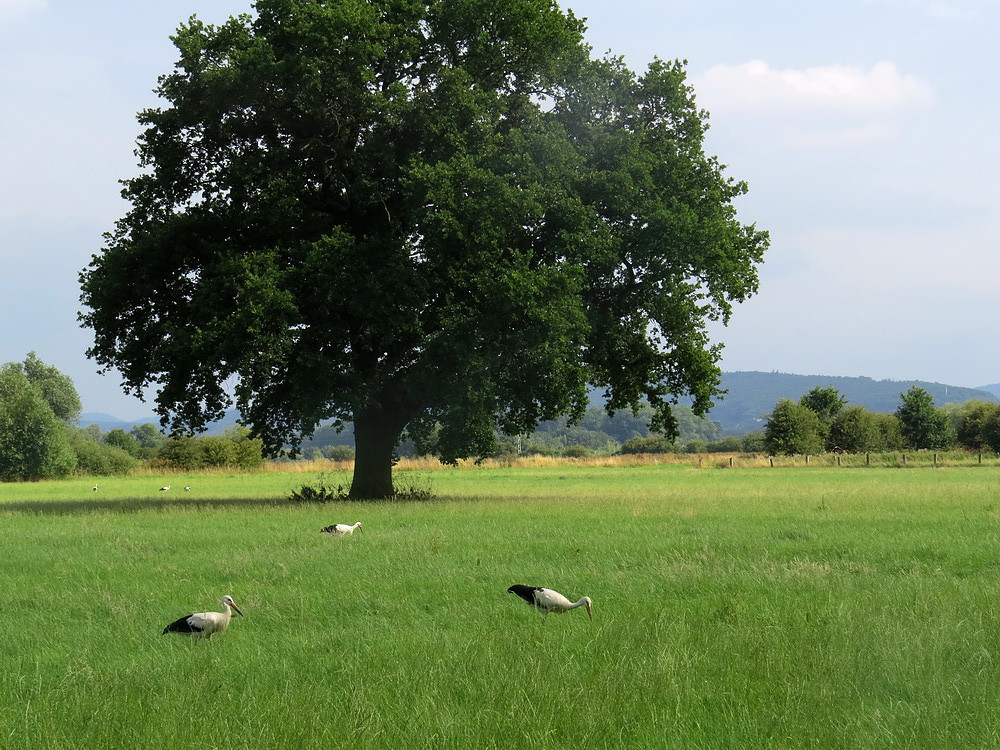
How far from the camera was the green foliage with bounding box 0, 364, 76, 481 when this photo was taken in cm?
8031

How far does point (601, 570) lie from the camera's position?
16328mm

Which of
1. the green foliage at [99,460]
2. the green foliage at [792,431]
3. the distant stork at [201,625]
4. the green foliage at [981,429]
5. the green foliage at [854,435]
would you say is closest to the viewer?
the distant stork at [201,625]

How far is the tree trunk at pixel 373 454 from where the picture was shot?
119 feet

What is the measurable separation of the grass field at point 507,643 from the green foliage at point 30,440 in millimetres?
66575

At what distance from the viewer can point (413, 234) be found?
33031mm

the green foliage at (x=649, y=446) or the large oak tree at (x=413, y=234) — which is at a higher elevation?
the large oak tree at (x=413, y=234)

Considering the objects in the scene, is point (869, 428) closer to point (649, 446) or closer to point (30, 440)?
point (649, 446)

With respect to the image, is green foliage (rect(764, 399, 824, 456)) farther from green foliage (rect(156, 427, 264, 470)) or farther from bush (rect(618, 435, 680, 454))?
bush (rect(618, 435, 680, 454))

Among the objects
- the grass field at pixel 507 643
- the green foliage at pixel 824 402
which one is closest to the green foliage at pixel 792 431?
the green foliage at pixel 824 402

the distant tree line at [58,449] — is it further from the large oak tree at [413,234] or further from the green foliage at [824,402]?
the green foliage at [824,402]

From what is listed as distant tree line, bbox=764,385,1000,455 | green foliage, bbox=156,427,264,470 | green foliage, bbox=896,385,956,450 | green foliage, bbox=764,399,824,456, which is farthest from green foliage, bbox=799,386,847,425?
green foliage, bbox=156,427,264,470

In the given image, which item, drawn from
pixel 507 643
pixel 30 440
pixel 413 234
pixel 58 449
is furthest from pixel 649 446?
pixel 507 643

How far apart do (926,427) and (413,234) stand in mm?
100207

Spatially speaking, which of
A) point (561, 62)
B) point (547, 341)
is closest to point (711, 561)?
point (547, 341)
